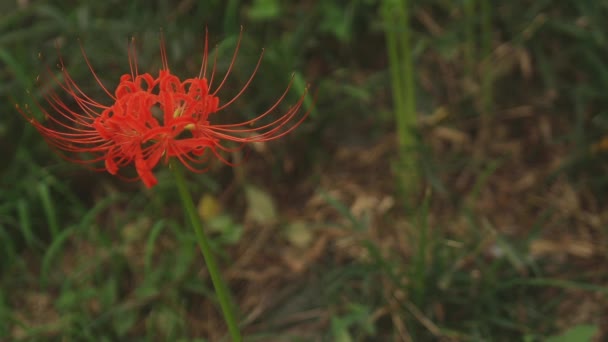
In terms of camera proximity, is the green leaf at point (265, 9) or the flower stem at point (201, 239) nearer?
the flower stem at point (201, 239)

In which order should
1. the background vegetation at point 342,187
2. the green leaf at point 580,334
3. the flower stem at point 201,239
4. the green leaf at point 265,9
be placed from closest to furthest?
the flower stem at point 201,239
the green leaf at point 580,334
the background vegetation at point 342,187
the green leaf at point 265,9

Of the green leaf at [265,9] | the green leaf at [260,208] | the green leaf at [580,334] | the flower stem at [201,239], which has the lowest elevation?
the green leaf at [580,334]

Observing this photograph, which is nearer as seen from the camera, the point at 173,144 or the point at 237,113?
the point at 173,144

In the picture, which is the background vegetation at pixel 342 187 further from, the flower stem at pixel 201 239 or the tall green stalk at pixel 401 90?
the flower stem at pixel 201 239

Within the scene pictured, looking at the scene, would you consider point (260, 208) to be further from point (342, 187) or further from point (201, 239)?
point (201, 239)

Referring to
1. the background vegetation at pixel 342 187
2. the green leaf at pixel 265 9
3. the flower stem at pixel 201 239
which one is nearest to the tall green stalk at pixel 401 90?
the background vegetation at pixel 342 187

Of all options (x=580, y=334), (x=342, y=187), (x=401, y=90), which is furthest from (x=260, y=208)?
(x=580, y=334)

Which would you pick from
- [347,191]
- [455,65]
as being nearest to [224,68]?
[347,191]

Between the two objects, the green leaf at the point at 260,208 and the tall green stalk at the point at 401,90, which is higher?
the tall green stalk at the point at 401,90

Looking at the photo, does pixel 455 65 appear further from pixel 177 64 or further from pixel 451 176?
pixel 177 64
